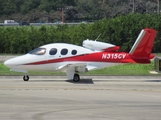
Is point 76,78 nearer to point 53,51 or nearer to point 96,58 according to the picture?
point 96,58

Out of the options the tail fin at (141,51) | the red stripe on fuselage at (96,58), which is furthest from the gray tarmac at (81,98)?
the tail fin at (141,51)

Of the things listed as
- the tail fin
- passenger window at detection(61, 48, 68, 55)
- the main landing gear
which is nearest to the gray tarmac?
the main landing gear

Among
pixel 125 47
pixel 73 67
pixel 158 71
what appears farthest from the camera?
pixel 125 47

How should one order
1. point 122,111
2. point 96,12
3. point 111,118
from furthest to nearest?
1. point 96,12
2. point 122,111
3. point 111,118

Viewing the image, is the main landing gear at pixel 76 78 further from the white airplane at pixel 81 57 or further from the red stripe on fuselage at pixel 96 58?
the red stripe on fuselage at pixel 96 58

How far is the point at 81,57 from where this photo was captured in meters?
28.4

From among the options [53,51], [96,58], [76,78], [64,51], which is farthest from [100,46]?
[53,51]

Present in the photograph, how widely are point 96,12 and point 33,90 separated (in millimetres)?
77117

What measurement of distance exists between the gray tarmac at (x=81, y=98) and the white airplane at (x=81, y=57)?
2.29 ft

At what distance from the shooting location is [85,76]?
30953 millimetres

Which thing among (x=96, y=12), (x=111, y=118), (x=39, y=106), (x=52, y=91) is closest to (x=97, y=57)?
(x=52, y=91)

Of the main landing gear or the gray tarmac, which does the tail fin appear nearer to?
the gray tarmac

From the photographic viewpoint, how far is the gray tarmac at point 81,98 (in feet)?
57.5

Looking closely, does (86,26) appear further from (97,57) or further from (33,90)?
(33,90)
